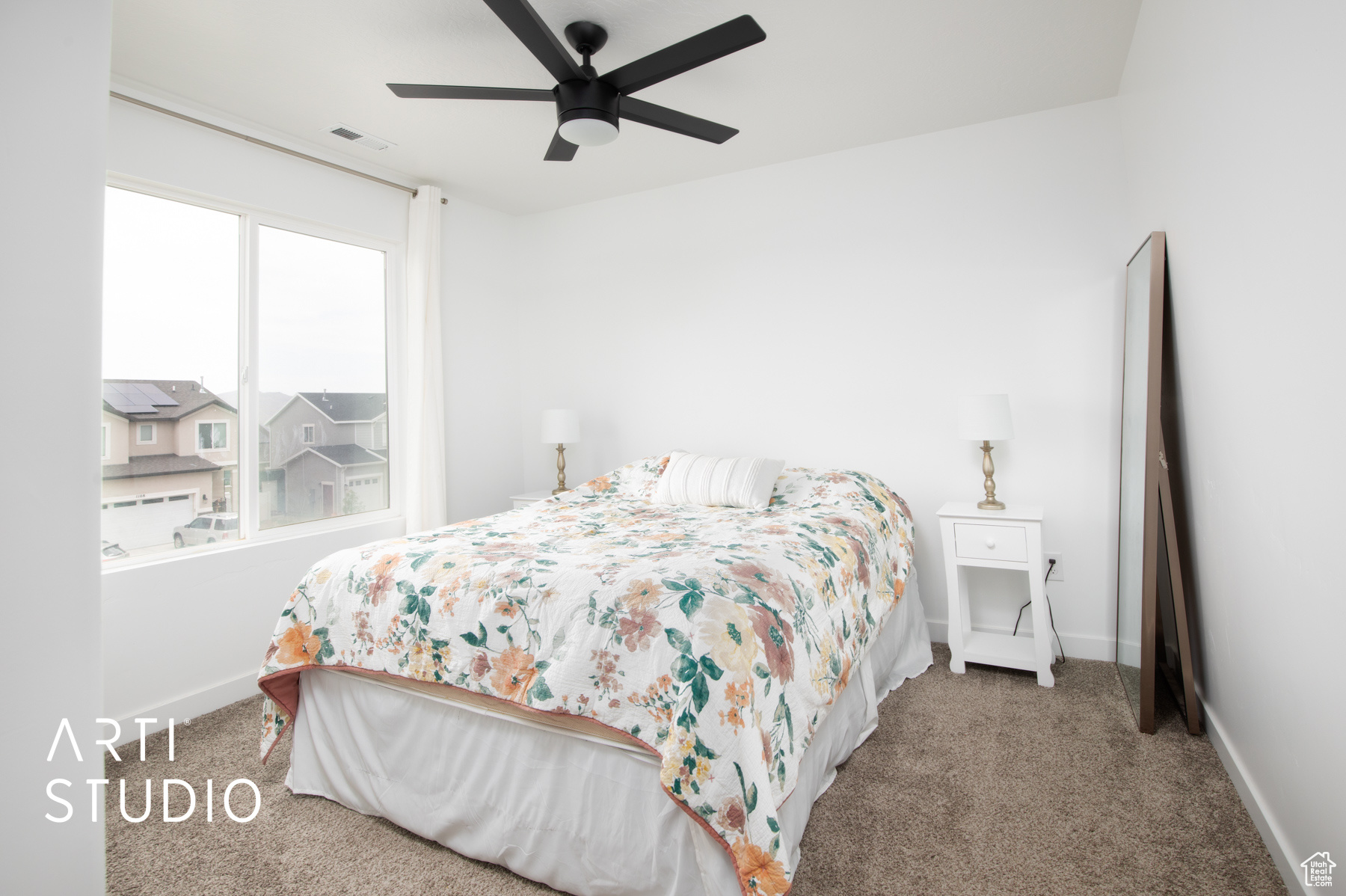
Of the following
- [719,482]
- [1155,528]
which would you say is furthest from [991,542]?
[719,482]

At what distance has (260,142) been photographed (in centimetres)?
293

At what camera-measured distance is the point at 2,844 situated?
2.06 ft

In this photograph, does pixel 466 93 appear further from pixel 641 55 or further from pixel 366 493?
pixel 366 493

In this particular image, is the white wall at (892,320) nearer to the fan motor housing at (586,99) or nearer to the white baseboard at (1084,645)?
the white baseboard at (1084,645)

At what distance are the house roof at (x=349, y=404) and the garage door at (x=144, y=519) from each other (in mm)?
735

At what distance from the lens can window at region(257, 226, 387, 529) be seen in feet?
10.1

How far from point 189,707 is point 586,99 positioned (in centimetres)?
281

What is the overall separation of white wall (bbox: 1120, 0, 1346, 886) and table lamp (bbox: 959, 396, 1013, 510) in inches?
27.6

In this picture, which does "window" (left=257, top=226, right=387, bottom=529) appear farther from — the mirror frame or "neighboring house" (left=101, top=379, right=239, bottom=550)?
the mirror frame

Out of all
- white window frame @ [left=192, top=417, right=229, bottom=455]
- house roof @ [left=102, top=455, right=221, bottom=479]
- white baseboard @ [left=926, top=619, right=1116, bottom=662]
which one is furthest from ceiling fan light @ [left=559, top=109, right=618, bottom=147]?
white baseboard @ [left=926, top=619, right=1116, bottom=662]

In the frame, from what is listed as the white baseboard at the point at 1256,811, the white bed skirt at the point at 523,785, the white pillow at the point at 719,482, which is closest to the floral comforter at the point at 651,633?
the white bed skirt at the point at 523,785

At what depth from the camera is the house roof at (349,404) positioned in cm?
328

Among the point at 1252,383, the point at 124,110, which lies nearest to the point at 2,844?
the point at 1252,383

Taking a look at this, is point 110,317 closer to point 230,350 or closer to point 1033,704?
point 230,350
